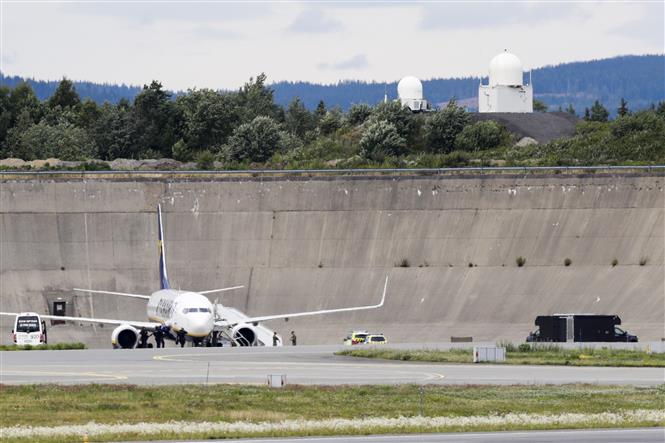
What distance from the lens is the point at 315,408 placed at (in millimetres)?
37250

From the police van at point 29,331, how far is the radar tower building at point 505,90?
73.3m

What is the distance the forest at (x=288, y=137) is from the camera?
112250 millimetres

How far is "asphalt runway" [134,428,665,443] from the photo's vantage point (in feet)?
96.7

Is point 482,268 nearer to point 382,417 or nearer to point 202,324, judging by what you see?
point 202,324

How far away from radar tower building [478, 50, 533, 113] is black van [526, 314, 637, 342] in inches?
2560

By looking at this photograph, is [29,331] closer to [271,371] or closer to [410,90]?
[271,371]

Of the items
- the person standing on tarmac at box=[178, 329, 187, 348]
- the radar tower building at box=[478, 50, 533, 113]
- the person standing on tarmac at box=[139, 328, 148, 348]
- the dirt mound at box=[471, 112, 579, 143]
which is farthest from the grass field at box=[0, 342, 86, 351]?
the radar tower building at box=[478, 50, 533, 113]

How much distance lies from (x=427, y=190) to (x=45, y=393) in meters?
53.8

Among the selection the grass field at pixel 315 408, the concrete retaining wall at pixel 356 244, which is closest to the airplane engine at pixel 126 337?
the concrete retaining wall at pixel 356 244

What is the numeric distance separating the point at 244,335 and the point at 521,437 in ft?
138

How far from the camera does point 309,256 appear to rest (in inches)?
3565

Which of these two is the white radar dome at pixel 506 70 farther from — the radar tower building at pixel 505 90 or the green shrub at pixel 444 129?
the green shrub at pixel 444 129

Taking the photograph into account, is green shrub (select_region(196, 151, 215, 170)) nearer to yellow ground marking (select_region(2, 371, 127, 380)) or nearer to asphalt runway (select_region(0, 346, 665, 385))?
asphalt runway (select_region(0, 346, 665, 385))

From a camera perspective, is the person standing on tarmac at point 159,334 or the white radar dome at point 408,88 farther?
the white radar dome at point 408,88
